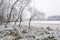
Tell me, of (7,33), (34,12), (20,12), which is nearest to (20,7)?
(20,12)

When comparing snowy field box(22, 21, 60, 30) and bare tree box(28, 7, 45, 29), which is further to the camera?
bare tree box(28, 7, 45, 29)

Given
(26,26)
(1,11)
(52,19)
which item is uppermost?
(1,11)

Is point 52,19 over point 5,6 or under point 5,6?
under

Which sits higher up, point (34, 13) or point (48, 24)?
point (34, 13)

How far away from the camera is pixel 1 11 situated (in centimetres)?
1678

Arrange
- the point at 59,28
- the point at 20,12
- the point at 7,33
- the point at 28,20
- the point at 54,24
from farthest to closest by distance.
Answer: the point at 28,20
the point at 20,12
the point at 59,28
the point at 54,24
the point at 7,33

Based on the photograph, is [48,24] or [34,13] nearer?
[48,24]

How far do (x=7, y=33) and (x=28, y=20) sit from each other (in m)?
7.88

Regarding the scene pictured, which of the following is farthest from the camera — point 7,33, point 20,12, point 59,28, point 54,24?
point 20,12

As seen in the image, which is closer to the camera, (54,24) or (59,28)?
(54,24)

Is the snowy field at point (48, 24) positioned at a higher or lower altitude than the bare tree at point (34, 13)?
lower

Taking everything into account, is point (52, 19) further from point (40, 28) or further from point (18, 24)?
point (18, 24)

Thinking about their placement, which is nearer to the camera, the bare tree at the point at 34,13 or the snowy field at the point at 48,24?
the snowy field at the point at 48,24

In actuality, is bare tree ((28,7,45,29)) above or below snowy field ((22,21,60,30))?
above
